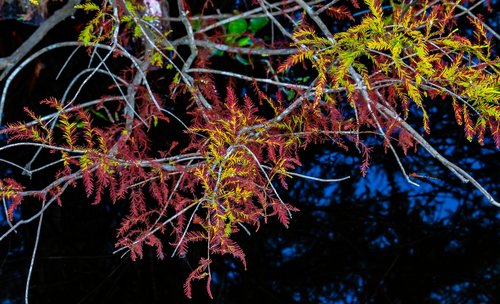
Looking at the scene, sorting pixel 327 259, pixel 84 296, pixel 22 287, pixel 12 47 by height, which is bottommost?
pixel 22 287

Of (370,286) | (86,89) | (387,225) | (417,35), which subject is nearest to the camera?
(417,35)

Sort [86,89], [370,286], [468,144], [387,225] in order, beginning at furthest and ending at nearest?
[86,89] < [468,144] < [387,225] < [370,286]

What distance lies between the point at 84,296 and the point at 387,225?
1.17m

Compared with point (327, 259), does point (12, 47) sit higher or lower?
lower

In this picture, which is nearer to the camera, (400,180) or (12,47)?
(400,180)

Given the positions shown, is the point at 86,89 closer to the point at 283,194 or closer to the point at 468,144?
the point at 283,194

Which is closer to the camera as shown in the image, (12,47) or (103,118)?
(103,118)

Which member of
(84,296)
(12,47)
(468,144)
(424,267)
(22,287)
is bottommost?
(22,287)

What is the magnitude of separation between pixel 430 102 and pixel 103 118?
56.3 inches

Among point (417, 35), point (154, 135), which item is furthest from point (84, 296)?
point (417, 35)

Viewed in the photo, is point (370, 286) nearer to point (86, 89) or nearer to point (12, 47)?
point (86, 89)

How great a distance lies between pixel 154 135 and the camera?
220cm

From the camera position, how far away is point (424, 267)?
1.90 metres

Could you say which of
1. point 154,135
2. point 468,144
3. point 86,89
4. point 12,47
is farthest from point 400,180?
point 12,47
